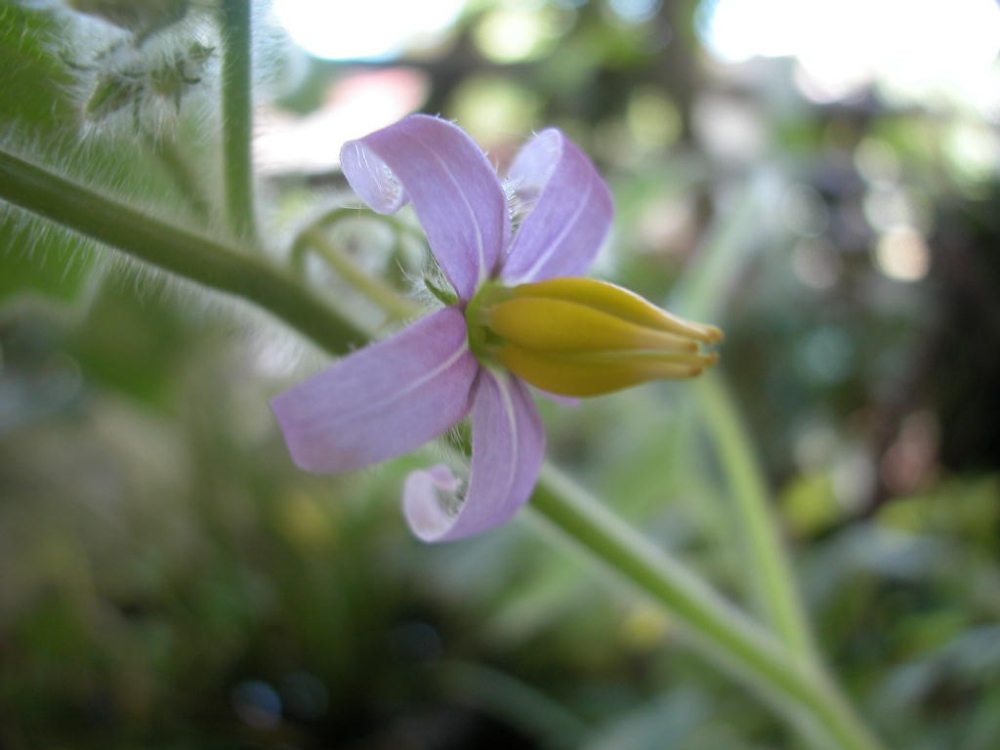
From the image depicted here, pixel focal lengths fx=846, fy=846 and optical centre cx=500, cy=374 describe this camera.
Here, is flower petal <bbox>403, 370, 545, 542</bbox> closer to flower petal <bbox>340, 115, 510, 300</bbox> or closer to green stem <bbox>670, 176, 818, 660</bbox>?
flower petal <bbox>340, 115, 510, 300</bbox>

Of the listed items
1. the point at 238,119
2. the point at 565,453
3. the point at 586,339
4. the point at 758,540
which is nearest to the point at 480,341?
the point at 586,339

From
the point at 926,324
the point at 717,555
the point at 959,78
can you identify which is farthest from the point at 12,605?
the point at 959,78

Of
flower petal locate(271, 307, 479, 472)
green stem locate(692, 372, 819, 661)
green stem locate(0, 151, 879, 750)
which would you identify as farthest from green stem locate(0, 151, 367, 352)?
green stem locate(692, 372, 819, 661)

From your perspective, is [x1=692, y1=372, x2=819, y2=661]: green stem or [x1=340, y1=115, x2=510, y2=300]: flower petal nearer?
[x1=340, y1=115, x2=510, y2=300]: flower petal

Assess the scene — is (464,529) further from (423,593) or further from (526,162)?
(423,593)

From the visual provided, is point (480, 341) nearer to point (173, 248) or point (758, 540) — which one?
point (173, 248)

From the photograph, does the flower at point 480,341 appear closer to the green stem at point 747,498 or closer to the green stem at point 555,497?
the green stem at point 555,497
